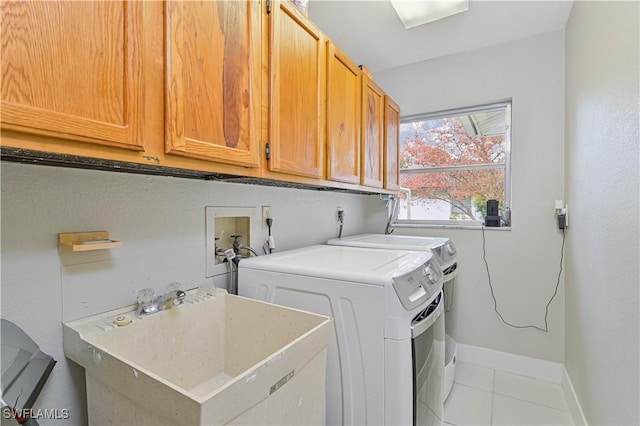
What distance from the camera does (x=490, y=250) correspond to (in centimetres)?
244

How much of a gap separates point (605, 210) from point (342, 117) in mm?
1306

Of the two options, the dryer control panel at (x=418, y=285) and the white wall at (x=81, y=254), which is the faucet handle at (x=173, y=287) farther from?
the dryer control panel at (x=418, y=285)

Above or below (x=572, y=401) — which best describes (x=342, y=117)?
above

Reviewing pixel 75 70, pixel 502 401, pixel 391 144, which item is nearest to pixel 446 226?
pixel 391 144

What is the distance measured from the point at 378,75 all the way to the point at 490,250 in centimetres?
187

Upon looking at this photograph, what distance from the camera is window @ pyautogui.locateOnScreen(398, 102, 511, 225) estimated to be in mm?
2525

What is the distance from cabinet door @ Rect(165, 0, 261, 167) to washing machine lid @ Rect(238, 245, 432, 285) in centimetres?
47

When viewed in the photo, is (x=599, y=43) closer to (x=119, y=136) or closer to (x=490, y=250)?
(x=490, y=250)

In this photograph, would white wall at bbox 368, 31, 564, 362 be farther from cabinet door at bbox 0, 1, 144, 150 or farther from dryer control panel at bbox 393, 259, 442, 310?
cabinet door at bbox 0, 1, 144, 150

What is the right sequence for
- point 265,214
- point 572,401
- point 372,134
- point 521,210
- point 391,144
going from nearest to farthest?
point 265,214 → point 572,401 → point 372,134 → point 521,210 → point 391,144

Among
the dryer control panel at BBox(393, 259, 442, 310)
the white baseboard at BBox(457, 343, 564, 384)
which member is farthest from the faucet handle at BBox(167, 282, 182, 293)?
the white baseboard at BBox(457, 343, 564, 384)

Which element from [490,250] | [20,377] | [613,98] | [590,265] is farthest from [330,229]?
[20,377]

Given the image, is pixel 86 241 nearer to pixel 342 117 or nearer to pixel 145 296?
pixel 145 296

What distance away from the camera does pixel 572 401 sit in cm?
187
